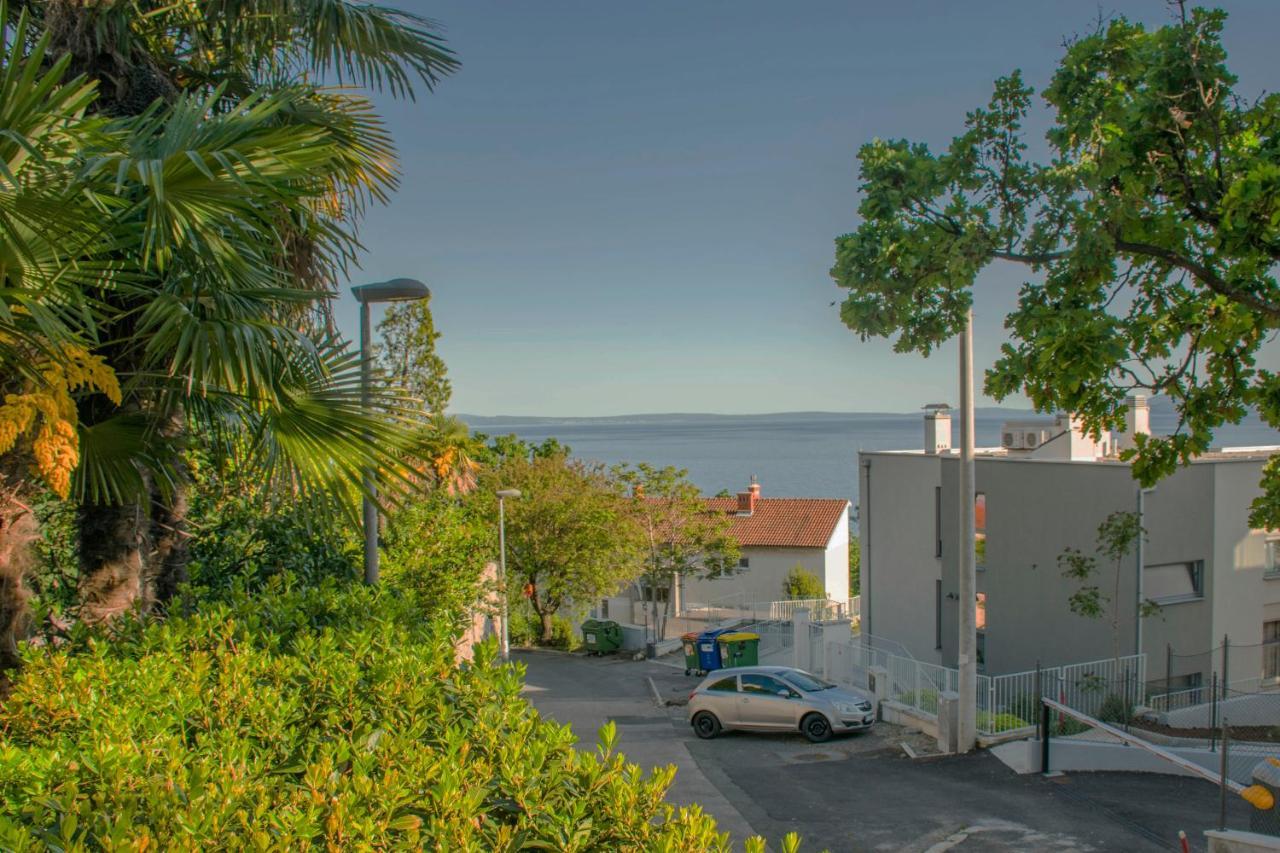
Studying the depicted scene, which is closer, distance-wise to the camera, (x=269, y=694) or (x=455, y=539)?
(x=269, y=694)

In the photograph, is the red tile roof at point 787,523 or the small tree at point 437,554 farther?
the red tile roof at point 787,523

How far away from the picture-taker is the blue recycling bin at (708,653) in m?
27.1

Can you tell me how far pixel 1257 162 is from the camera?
7.70 meters

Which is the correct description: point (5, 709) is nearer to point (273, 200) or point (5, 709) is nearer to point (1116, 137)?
point (273, 200)

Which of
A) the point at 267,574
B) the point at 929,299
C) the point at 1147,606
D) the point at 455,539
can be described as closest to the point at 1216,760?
the point at 1147,606

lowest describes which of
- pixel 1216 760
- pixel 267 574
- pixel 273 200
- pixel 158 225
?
pixel 1216 760

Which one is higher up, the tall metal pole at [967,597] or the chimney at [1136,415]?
the chimney at [1136,415]

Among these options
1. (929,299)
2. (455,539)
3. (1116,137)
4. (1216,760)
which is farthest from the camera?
(455,539)

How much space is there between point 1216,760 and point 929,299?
902cm

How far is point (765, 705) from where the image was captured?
19.2m

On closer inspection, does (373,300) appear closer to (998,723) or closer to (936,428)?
(998,723)

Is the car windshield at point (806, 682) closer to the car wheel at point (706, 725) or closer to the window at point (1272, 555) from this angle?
the car wheel at point (706, 725)

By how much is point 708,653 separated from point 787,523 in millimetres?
32704

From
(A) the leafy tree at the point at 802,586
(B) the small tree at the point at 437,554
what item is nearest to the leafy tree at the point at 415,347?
(B) the small tree at the point at 437,554
